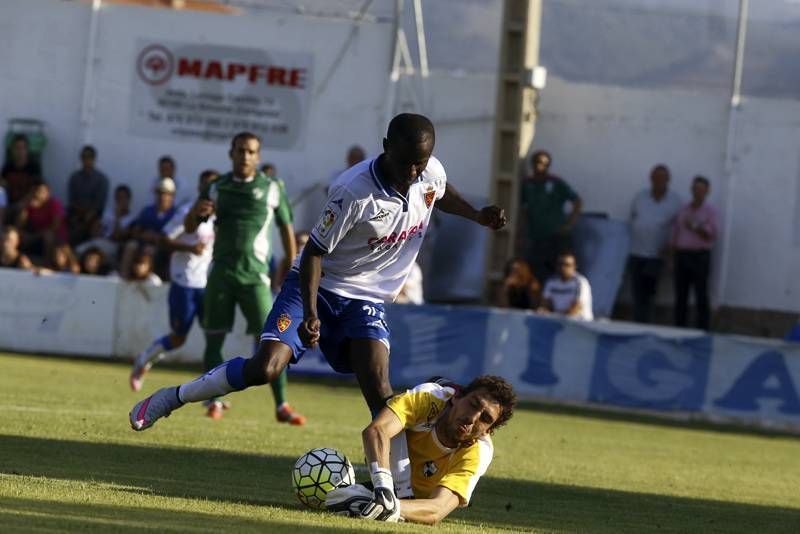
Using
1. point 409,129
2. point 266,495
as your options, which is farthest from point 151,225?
point 409,129

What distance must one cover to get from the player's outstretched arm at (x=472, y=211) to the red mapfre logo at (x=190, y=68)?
14.7 meters

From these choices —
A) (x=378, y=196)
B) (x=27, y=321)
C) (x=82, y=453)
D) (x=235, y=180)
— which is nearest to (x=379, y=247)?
(x=378, y=196)

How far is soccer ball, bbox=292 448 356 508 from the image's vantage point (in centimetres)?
764

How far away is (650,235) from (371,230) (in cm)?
1314

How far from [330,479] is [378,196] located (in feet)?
5.23

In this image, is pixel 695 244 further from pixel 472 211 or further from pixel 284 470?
pixel 472 211

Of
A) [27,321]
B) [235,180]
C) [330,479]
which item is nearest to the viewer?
[330,479]

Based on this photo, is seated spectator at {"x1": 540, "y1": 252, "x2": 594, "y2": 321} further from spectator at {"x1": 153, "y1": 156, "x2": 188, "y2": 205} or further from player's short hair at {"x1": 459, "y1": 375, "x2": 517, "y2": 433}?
player's short hair at {"x1": 459, "y1": 375, "x2": 517, "y2": 433}

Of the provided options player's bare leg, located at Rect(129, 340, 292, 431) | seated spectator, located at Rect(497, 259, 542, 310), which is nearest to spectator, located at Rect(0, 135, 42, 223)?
seated spectator, located at Rect(497, 259, 542, 310)

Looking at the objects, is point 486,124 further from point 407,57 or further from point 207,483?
point 207,483

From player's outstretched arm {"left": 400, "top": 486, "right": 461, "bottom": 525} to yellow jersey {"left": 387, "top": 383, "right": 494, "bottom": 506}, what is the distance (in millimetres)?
40

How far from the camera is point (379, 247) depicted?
8.53 meters

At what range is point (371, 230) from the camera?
836cm

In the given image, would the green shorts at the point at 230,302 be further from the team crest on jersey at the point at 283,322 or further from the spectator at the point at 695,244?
the spectator at the point at 695,244
